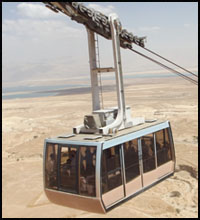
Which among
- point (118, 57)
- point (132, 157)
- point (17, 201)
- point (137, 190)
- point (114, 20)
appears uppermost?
point (114, 20)

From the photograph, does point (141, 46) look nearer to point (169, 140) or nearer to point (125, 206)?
point (169, 140)

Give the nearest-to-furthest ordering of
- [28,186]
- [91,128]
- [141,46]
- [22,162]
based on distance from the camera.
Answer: [91,128] → [141,46] → [28,186] → [22,162]

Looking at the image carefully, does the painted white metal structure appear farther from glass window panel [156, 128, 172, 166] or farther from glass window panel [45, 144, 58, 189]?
glass window panel [45, 144, 58, 189]

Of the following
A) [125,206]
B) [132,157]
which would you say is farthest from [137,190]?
[125,206]

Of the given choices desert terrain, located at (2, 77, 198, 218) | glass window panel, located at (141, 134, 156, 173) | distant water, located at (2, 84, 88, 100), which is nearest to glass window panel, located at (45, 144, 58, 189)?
glass window panel, located at (141, 134, 156, 173)

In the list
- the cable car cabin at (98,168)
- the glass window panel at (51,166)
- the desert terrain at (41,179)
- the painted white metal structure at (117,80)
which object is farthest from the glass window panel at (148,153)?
the desert terrain at (41,179)

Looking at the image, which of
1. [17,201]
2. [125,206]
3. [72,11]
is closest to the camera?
[72,11]

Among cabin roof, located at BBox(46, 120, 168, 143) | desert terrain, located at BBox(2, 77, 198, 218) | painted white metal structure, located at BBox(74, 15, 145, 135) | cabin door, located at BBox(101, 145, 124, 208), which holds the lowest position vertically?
desert terrain, located at BBox(2, 77, 198, 218)

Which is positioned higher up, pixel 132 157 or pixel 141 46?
pixel 141 46
